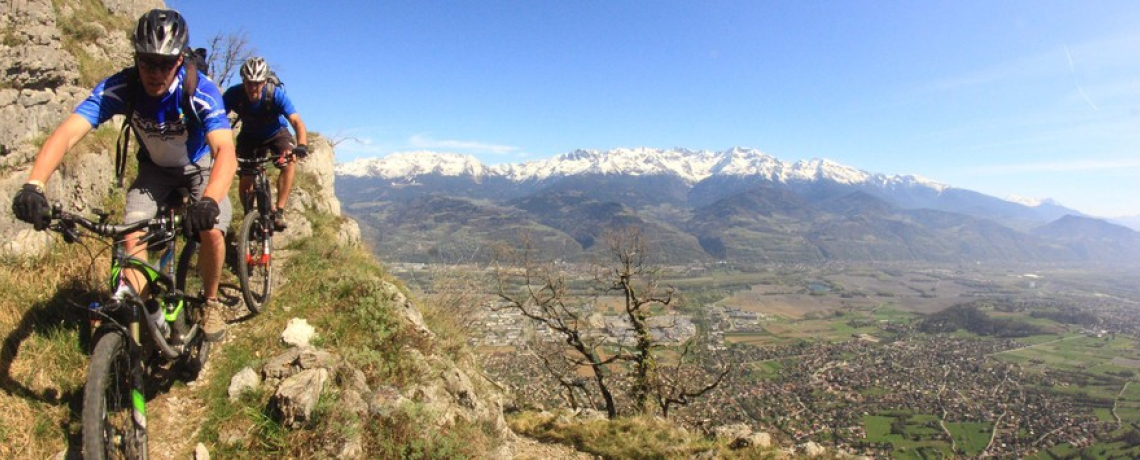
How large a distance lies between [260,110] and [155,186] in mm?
3361

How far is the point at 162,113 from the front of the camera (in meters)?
4.54

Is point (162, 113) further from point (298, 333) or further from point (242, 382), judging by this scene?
point (298, 333)

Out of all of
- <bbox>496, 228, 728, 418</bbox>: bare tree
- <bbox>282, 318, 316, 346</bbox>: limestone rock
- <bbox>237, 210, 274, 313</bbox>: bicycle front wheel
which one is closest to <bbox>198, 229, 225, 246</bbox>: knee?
<bbox>237, 210, 274, 313</bbox>: bicycle front wheel

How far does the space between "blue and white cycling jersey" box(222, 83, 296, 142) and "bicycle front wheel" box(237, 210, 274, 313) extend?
1.52m

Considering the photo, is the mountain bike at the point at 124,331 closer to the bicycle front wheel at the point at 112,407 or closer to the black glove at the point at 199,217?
the bicycle front wheel at the point at 112,407

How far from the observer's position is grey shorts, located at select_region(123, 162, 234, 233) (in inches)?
188

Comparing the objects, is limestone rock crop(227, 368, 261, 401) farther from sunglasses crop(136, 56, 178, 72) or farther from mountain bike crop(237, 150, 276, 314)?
sunglasses crop(136, 56, 178, 72)

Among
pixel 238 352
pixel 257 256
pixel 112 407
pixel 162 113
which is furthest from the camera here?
pixel 257 256

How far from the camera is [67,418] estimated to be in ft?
14.6

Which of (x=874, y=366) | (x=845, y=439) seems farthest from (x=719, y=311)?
(x=845, y=439)

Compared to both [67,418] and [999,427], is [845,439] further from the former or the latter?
[67,418]

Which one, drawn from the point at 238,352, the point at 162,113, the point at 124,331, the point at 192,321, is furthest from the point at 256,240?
the point at 124,331

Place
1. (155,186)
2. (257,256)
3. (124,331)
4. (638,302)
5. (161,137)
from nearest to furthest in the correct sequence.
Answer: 1. (124,331)
2. (161,137)
3. (155,186)
4. (257,256)
5. (638,302)

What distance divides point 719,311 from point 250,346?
333 ft
